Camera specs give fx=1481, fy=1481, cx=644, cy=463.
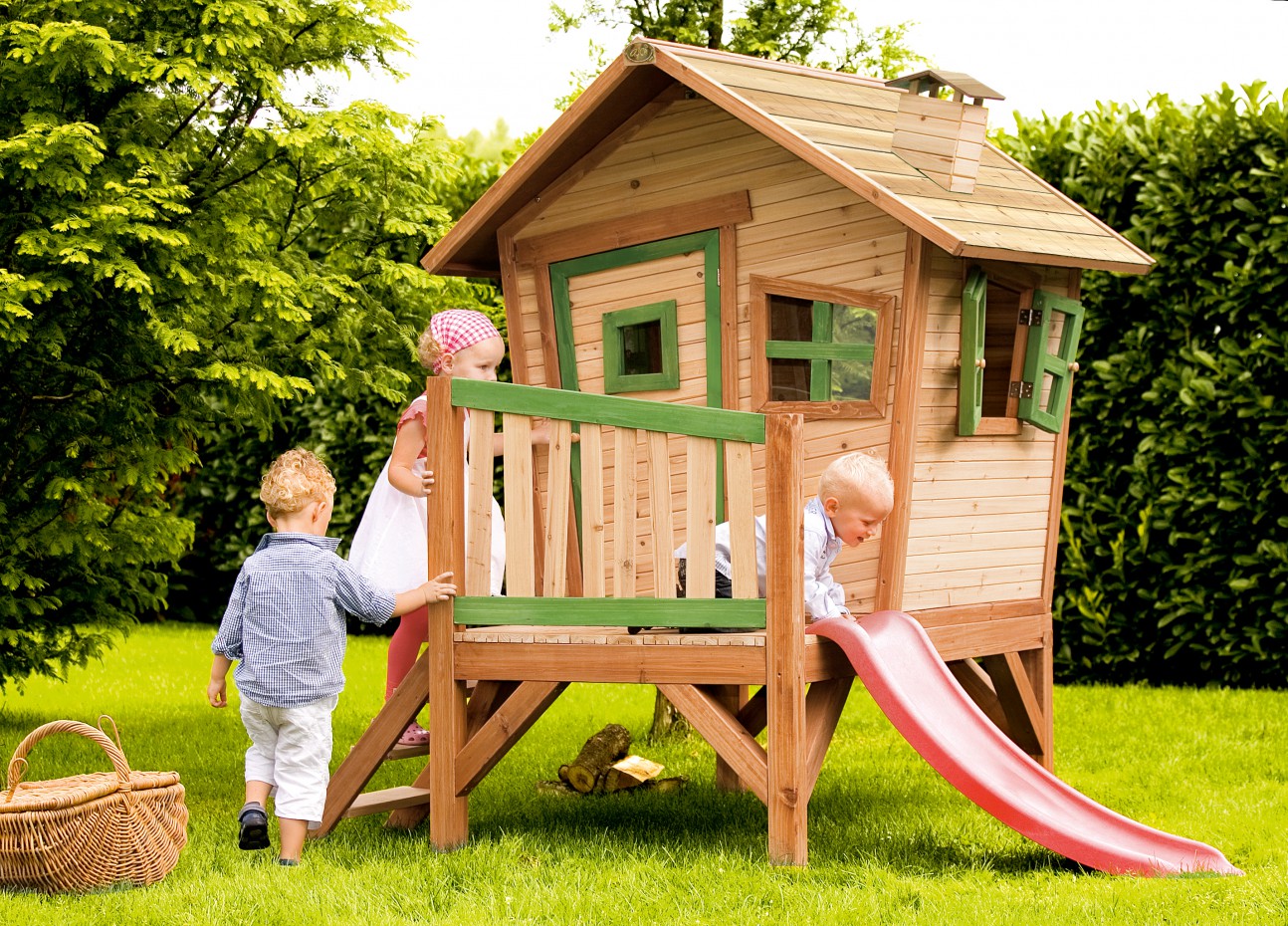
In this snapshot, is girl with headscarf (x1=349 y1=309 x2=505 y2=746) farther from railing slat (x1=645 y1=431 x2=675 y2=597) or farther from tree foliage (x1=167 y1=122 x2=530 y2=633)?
tree foliage (x1=167 y1=122 x2=530 y2=633)

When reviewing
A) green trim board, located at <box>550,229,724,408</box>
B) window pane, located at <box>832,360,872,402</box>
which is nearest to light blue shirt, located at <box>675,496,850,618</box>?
window pane, located at <box>832,360,872,402</box>

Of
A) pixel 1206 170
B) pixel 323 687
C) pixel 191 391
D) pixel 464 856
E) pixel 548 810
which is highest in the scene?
pixel 1206 170

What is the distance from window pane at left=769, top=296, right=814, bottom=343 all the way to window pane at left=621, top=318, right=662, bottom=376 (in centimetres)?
56

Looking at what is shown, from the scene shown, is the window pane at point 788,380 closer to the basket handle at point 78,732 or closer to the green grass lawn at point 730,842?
the green grass lawn at point 730,842

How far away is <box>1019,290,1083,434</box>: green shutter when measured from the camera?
6.15 metres

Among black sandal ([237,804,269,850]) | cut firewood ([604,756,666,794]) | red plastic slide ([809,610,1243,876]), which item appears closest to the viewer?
red plastic slide ([809,610,1243,876])

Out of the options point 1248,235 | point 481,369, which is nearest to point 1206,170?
point 1248,235

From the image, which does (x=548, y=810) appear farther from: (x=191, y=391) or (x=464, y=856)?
(x=191, y=391)

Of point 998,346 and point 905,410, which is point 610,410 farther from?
point 998,346

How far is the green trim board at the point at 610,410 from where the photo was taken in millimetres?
4855

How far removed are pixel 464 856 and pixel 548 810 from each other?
1.20m

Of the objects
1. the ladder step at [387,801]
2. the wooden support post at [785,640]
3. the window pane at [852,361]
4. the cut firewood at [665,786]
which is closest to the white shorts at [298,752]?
the ladder step at [387,801]

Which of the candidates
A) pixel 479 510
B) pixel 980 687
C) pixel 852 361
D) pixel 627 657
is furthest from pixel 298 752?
pixel 980 687

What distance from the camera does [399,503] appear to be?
5.90m
